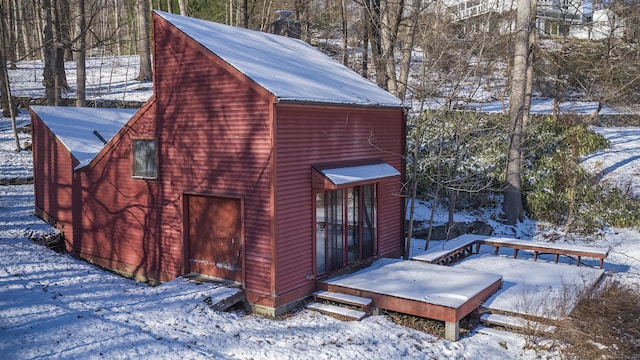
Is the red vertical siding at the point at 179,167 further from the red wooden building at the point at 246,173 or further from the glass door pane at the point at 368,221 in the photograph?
the glass door pane at the point at 368,221

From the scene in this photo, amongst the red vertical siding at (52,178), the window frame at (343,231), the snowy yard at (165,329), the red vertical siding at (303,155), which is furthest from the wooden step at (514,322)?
the red vertical siding at (52,178)

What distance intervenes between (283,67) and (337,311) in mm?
5469

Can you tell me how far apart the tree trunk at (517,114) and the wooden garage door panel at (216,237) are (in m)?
10.4

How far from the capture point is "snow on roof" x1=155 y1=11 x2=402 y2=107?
412 inches

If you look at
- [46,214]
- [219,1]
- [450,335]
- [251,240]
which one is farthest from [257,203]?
[219,1]

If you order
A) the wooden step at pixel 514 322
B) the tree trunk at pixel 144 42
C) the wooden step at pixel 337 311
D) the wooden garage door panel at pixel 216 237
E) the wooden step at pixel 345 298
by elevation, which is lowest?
the wooden step at pixel 337 311

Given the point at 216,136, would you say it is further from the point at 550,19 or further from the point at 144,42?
the point at 144,42

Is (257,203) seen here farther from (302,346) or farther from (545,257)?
(545,257)

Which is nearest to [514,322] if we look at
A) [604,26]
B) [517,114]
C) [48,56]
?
[517,114]

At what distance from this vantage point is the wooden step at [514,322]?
29.2 ft

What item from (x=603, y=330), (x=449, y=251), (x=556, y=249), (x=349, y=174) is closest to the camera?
(x=603, y=330)

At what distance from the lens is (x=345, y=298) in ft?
33.6

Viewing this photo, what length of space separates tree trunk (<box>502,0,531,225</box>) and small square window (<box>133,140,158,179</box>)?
1121 cm

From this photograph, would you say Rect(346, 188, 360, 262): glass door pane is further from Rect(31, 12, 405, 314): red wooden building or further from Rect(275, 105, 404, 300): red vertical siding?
Rect(275, 105, 404, 300): red vertical siding
